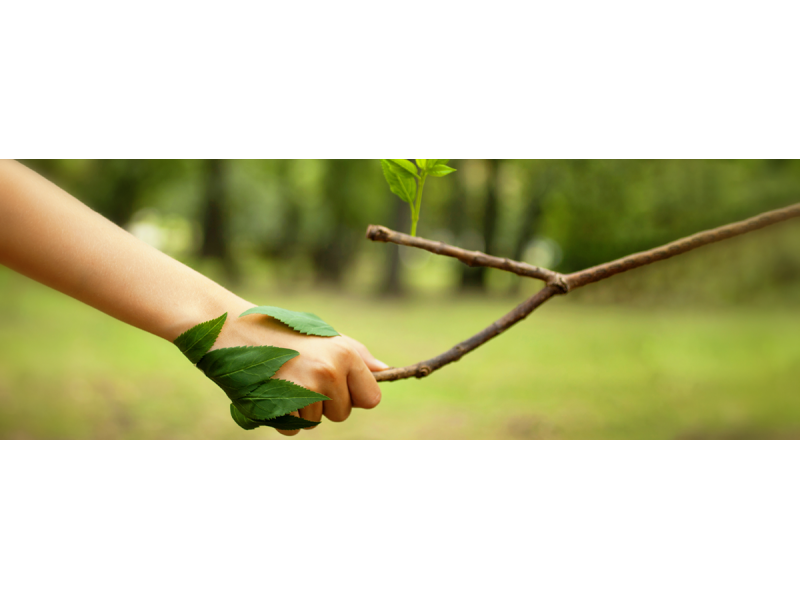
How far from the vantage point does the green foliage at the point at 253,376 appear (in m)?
0.62

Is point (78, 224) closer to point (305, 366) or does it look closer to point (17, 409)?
point (305, 366)

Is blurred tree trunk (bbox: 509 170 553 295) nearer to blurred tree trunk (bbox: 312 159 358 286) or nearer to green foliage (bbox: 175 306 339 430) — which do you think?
blurred tree trunk (bbox: 312 159 358 286)

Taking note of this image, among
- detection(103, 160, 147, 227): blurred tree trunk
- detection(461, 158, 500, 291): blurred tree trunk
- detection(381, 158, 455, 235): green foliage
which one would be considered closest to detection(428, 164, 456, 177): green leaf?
detection(381, 158, 455, 235): green foliage

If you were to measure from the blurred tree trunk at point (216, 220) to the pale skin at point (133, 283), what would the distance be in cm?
492

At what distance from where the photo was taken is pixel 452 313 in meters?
5.12

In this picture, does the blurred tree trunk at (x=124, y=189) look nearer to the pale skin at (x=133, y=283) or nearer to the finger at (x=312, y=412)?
the pale skin at (x=133, y=283)

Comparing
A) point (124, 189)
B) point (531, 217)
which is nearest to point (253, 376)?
point (531, 217)

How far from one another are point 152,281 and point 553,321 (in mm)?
4129


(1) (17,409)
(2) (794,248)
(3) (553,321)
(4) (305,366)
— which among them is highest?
(2) (794,248)

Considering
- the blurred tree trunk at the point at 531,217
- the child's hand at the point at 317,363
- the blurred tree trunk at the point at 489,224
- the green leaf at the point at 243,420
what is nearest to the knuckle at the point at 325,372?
the child's hand at the point at 317,363

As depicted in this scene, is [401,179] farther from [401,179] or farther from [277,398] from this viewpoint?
[277,398]

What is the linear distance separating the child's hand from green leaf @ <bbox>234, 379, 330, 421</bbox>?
18mm

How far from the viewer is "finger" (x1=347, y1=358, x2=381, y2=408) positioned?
26.1 inches

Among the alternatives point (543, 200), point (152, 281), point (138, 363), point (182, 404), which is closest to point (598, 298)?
point (543, 200)
